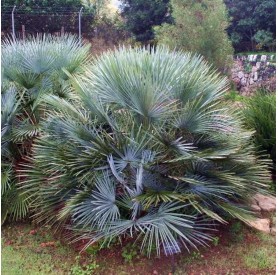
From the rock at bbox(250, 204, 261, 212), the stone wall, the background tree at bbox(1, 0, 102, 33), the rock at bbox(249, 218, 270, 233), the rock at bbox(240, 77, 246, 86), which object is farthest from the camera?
the background tree at bbox(1, 0, 102, 33)

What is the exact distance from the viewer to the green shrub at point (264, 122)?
491cm

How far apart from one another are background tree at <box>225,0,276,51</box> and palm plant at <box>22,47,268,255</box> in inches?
507

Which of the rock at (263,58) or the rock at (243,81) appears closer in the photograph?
the rock at (263,58)

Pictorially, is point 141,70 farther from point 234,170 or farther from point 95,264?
A: point 95,264

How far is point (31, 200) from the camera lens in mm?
3684

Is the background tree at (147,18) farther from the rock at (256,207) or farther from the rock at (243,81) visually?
the rock at (256,207)

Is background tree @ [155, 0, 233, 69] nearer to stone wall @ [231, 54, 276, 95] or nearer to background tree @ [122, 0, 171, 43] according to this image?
stone wall @ [231, 54, 276, 95]

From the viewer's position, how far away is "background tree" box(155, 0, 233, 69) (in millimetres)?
10055

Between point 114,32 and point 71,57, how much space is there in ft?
37.6

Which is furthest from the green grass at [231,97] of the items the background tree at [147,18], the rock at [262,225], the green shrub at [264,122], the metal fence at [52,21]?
the background tree at [147,18]

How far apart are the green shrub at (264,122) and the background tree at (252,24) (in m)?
10.9

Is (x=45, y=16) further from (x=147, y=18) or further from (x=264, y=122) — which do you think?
(x=264, y=122)

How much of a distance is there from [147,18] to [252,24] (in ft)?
15.1

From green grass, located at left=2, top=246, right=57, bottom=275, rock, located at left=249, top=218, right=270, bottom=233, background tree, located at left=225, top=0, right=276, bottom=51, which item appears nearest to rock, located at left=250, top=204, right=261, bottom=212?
rock, located at left=249, top=218, right=270, bottom=233
